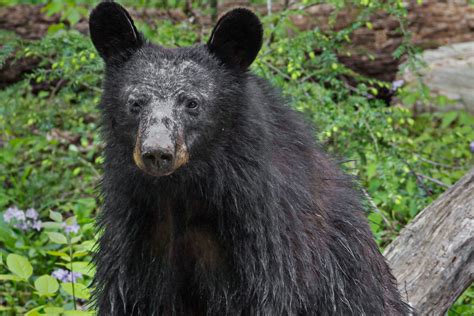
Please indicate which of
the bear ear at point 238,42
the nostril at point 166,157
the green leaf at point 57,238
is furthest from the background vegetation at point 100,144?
the nostril at point 166,157

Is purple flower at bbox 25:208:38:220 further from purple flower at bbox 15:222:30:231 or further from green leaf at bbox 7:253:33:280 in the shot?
green leaf at bbox 7:253:33:280

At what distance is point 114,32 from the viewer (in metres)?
4.14

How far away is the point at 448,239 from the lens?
500cm

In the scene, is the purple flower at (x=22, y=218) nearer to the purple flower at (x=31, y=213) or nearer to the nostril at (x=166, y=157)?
the purple flower at (x=31, y=213)

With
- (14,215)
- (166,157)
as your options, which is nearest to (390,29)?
(14,215)

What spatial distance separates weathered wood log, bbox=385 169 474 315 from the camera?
4953 millimetres

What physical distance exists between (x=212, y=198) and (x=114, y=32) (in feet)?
3.12

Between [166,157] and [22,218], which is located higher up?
[166,157]

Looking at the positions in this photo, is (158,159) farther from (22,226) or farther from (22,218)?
(22,226)

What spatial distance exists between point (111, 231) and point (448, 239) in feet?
6.73

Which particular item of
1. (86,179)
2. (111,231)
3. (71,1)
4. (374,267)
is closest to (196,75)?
(111,231)

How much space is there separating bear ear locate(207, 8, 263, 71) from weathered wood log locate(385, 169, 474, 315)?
5.78 ft

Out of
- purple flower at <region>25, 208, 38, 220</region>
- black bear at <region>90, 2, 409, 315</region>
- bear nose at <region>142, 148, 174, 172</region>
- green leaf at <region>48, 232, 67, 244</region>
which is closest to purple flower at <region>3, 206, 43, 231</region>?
purple flower at <region>25, 208, 38, 220</region>

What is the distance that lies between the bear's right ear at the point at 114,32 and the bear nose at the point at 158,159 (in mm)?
742
